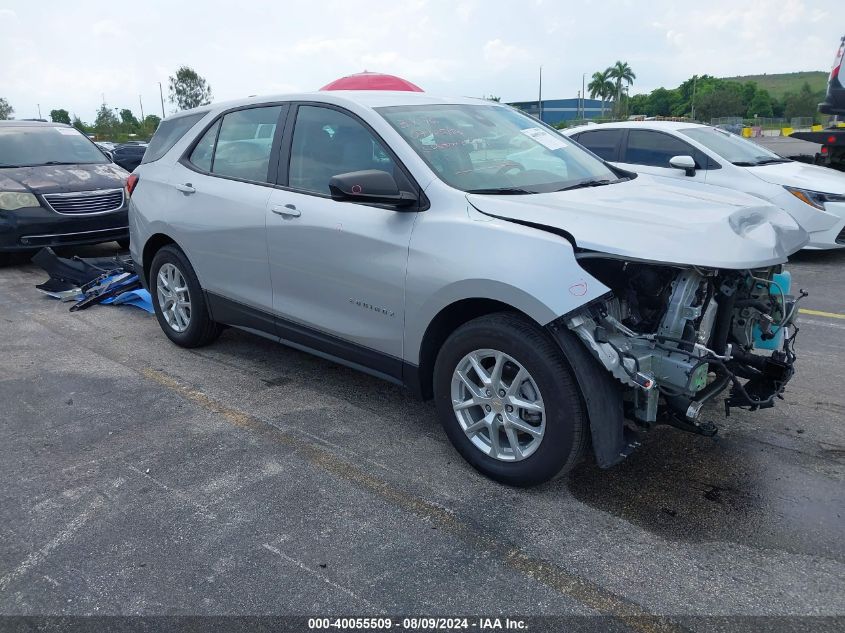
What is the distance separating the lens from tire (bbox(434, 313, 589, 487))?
307cm

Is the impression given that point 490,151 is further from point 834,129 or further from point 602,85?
point 602,85

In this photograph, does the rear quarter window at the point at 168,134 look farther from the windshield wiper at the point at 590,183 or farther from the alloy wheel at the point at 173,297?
the windshield wiper at the point at 590,183

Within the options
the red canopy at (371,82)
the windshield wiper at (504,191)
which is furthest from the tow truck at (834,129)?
the windshield wiper at (504,191)

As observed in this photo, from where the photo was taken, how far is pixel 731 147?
8812 millimetres

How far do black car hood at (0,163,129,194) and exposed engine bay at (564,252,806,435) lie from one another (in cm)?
761

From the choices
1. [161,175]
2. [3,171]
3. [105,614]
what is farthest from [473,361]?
[3,171]

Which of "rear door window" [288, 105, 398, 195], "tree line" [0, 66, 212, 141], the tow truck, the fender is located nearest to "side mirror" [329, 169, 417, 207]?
the fender

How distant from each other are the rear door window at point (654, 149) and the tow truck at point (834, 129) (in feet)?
11.9

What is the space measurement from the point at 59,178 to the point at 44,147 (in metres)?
1.15

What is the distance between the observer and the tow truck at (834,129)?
1064cm

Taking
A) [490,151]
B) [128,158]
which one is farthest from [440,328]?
[128,158]

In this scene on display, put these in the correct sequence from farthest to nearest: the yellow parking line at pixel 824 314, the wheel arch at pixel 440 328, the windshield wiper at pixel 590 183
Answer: the yellow parking line at pixel 824 314 → the windshield wiper at pixel 590 183 → the wheel arch at pixel 440 328

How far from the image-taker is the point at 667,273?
3.13 m

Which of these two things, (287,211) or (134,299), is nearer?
(287,211)
